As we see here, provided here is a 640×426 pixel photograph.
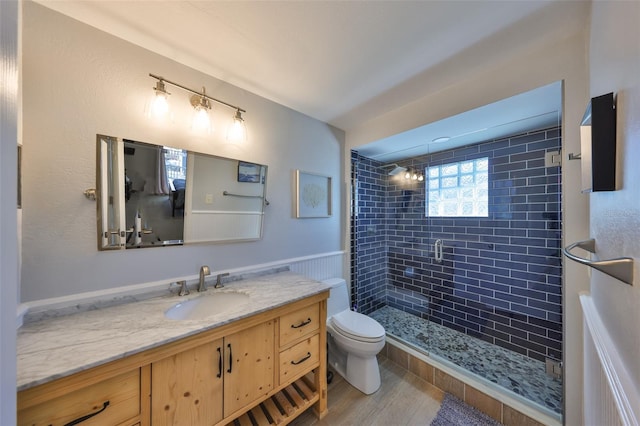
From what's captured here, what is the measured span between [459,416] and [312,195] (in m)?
1.97

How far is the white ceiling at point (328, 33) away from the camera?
40.7 inches

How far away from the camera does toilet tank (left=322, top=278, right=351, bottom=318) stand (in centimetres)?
198

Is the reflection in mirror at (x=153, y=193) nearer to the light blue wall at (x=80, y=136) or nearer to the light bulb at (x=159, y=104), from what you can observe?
the light blue wall at (x=80, y=136)

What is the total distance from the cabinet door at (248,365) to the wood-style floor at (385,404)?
0.52 meters

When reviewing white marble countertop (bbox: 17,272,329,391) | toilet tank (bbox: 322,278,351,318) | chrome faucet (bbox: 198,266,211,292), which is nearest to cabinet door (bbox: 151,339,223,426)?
white marble countertop (bbox: 17,272,329,391)

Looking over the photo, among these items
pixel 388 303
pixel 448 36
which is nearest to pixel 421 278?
pixel 388 303

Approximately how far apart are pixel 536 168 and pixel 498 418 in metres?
2.00

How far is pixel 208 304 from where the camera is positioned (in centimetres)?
137

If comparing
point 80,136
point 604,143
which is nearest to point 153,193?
point 80,136

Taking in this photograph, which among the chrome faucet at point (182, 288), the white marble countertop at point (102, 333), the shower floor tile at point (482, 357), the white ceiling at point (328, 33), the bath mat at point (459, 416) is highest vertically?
the white ceiling at point (328, 33)

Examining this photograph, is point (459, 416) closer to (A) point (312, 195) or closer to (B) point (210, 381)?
(B) point (210, 381)

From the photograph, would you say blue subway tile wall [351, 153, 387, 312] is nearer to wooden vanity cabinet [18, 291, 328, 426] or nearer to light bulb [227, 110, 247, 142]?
wooden vanity cabinet [18, 291, 328, 426]

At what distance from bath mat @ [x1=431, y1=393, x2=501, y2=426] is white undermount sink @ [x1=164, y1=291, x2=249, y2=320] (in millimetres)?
1511

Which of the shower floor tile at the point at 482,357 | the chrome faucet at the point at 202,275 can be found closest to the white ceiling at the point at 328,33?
the chrome faucet at the point at 202,275
